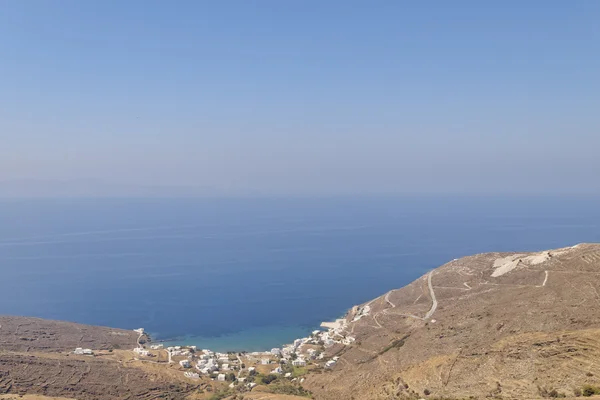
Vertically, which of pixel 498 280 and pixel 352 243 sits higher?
pixel 498 280

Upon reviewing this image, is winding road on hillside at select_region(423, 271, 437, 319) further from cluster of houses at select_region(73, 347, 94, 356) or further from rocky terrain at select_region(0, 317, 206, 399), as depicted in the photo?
cluster of houses at select_region(73, 347, 94, 356)

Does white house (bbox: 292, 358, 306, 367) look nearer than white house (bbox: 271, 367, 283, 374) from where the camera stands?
No

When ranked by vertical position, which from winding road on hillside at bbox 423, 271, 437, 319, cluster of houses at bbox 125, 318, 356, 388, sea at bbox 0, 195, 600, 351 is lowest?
sea at bbox 0, 195, 600, 351

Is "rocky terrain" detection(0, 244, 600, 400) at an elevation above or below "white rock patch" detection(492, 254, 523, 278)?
below

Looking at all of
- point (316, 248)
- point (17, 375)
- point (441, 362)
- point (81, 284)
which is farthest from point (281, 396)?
point (316, 248)

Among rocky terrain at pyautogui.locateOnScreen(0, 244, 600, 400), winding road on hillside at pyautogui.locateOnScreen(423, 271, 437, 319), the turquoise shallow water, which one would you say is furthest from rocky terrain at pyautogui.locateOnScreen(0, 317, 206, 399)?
winding road on hillside at pyautogui.locateOnScreen(423, 271, 437, 319)

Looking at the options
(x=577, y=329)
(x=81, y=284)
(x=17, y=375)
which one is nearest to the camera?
(x=577, y=329)

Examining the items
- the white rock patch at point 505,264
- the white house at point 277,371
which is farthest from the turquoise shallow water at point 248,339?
the white rock patch at point 505,264

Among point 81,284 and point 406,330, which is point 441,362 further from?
point 81,284
